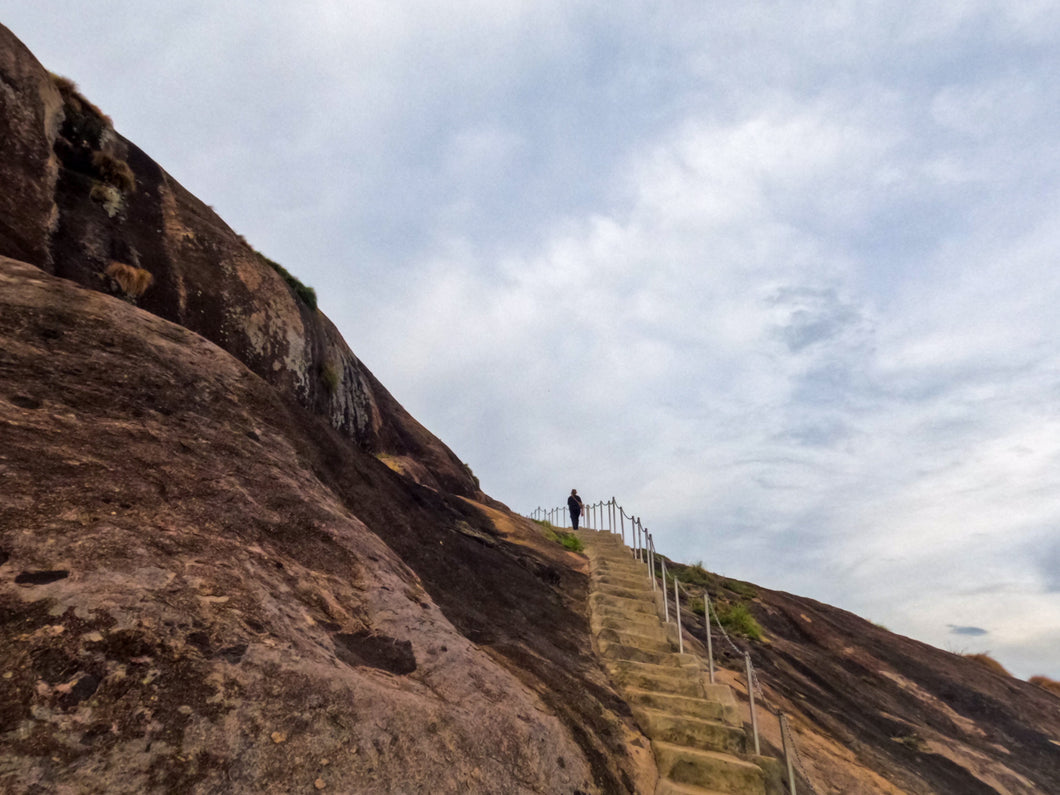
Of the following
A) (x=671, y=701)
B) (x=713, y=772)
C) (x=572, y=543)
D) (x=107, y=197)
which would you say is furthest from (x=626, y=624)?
(x=107, y=197)

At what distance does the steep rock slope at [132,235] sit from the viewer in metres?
9.55

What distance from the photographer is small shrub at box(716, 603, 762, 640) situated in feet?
49.9

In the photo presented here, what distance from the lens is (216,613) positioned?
4266 mm

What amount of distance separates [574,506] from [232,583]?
66.1 feet

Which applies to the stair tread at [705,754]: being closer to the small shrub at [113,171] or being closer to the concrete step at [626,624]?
the concrete step at [626,624]

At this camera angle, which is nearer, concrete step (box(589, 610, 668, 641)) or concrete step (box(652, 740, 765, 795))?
concrete step (box(652, 740, 765, 795))

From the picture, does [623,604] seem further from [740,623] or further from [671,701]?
[740,623]

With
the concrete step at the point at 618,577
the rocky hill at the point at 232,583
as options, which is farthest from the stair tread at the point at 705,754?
the concrete step at the point at 618,577

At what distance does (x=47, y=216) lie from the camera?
378 inches

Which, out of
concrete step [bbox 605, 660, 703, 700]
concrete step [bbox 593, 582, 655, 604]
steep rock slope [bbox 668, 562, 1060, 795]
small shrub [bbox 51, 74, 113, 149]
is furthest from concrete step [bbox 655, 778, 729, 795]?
small shrub [bbox 51, 74, 113, 149]

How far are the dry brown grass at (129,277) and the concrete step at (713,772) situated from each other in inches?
433

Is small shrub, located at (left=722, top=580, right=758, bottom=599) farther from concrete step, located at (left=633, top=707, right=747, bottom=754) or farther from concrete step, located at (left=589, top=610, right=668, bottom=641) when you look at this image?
concrete step, located at (left=633, top=707, right=747, bottom=754)

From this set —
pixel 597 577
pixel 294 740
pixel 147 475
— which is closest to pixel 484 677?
pixel 294 740

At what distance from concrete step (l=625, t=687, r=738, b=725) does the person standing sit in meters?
14.8
